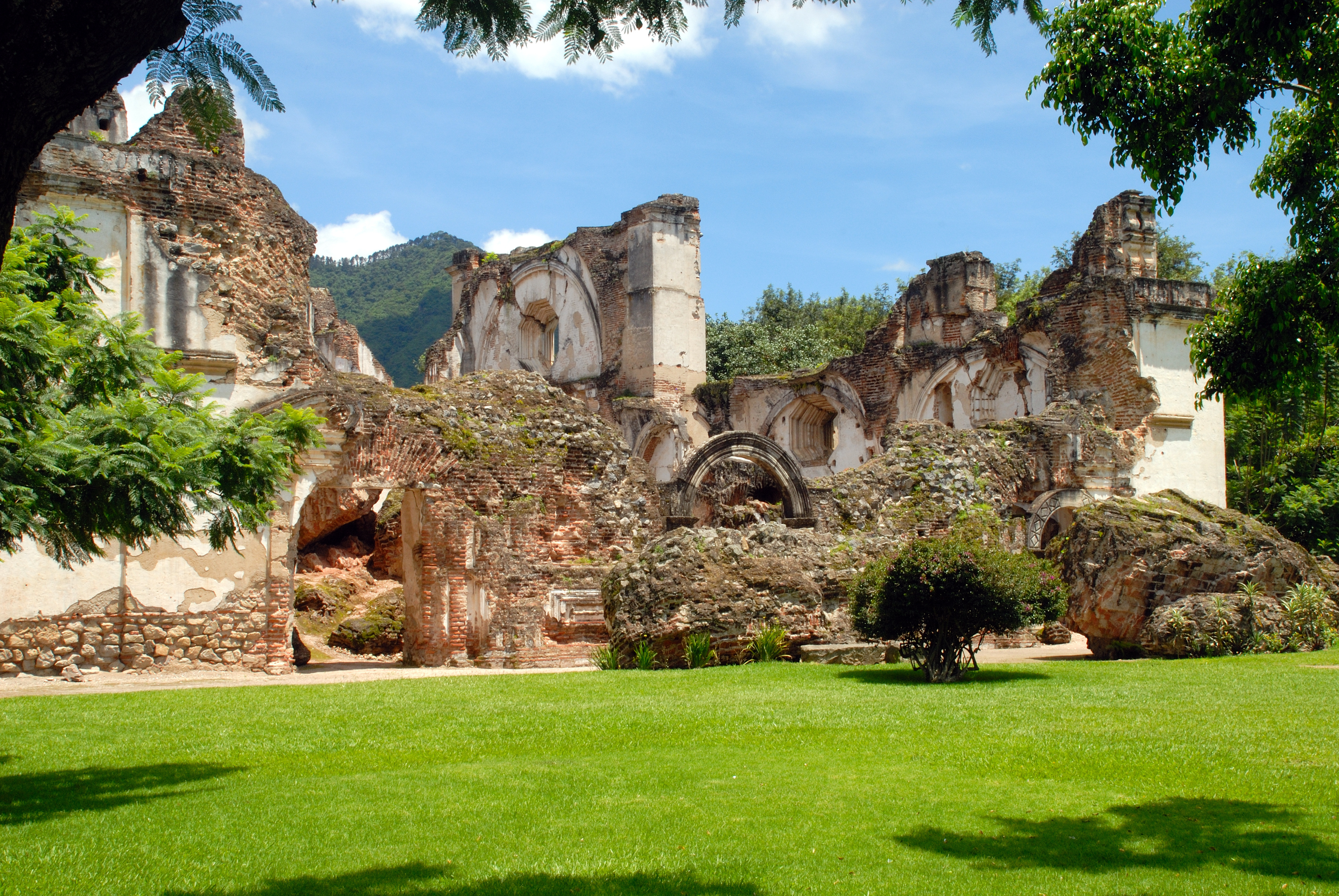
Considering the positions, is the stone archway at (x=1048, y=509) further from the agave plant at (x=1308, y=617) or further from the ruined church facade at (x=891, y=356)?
the agave plant at (x=1308, y=617)

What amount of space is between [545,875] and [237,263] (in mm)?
12557

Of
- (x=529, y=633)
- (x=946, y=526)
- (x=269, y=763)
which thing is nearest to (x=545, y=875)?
(x=269, y=763)

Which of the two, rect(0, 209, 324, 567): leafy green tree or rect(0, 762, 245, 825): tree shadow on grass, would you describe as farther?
rect(0, 209, 324, 567): leafy green tree

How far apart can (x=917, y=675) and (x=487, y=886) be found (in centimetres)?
754

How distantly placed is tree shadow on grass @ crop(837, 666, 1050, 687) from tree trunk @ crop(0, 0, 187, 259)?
28.8 ft

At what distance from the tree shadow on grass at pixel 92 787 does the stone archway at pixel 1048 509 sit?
15417 millimetres

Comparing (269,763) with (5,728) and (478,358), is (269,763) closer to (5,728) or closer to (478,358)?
(5,728)

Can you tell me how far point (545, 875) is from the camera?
4.74 meters

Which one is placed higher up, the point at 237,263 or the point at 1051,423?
the point at 237,263

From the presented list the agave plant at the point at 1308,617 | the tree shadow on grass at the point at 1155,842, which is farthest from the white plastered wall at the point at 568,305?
the tree shadow on grass at the point at 1155,842

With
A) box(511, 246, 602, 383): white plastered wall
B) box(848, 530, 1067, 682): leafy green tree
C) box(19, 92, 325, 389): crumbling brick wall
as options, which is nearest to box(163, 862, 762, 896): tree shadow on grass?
box(848, 530, 1067, 682): leafy green tree

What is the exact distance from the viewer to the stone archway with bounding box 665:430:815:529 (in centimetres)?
1864

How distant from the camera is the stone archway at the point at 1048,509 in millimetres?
19672

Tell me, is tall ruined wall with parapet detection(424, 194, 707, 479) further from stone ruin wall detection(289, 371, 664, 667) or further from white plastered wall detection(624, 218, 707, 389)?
stone ruin wall detection(289, 371, 664, 667)
